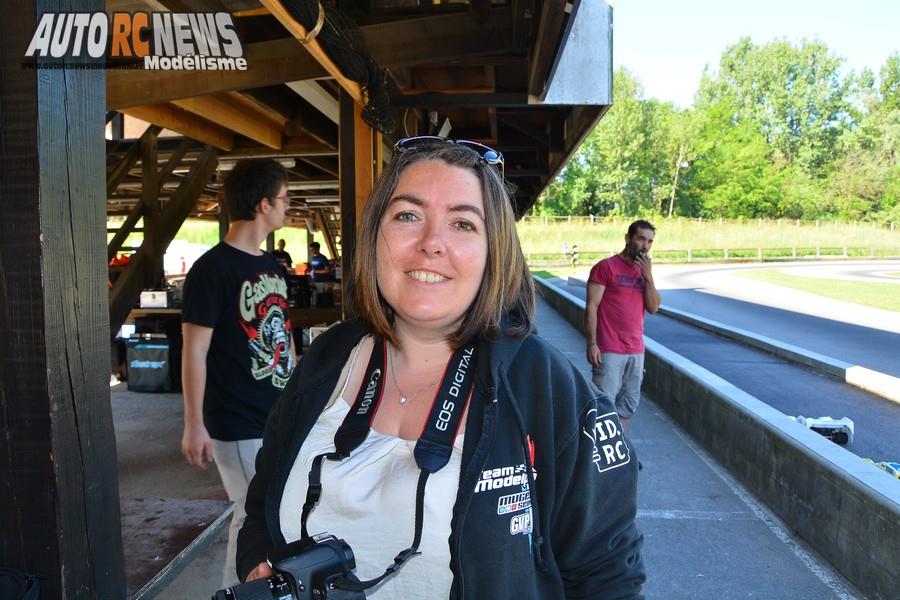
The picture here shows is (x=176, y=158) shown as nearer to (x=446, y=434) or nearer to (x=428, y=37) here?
(x=428, y=37)

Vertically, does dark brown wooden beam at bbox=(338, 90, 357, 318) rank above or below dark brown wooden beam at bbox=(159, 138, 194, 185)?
below

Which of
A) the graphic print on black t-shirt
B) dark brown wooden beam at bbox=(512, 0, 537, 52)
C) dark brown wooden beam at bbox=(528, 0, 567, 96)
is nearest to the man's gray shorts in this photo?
dark brown wooden beam at bbox=(528, 0, 567, 96)

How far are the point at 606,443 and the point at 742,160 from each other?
80.3 meters

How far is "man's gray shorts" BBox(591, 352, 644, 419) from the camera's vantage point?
5965mm

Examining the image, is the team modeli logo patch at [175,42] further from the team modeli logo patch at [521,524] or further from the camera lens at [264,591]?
the team modeli logo patch at [521,524]

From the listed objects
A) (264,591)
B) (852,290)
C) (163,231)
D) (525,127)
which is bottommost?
(852,290)

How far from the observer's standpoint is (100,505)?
190 cm

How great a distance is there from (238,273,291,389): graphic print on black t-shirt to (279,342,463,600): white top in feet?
5.99

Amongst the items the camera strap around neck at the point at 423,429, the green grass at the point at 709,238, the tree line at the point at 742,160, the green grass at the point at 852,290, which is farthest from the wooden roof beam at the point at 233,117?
the tree line at the point at 742,160

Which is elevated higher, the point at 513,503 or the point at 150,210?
the point at 150,210

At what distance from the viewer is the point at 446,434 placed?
1.47 meters

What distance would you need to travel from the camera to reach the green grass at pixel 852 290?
62.1 feet

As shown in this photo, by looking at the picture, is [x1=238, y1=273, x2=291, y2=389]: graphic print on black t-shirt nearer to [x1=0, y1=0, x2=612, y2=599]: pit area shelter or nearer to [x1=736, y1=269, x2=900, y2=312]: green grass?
[x1=0, y1=0, x2=612, y2=599]: pit area shelter

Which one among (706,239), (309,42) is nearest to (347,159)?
(309,42)
